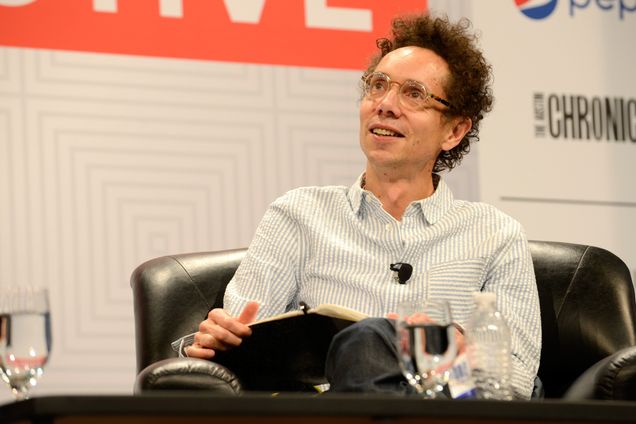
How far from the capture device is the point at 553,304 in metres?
2.85

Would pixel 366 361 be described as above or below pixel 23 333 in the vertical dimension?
below

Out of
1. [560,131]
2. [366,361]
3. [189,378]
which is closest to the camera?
[366,361]

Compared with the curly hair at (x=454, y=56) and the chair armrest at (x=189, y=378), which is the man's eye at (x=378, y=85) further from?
the chair armrest at (x=189, y=378)

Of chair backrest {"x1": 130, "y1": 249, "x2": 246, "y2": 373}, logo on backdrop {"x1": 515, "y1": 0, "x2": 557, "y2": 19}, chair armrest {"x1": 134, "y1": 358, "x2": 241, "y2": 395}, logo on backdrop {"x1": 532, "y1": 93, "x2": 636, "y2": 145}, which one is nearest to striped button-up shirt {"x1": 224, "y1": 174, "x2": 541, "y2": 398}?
chair backrest {"x1": 130, "y1": 249, "x2": 246, "y2": 373}

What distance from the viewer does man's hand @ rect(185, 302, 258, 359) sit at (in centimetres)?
234

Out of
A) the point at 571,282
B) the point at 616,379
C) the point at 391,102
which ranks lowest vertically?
the point at 616,379

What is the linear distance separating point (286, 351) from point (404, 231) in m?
0.49

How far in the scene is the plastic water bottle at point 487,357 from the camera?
188cm

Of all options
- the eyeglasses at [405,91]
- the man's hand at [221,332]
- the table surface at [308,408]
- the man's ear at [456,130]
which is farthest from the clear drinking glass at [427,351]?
the man's ear at [456,130]

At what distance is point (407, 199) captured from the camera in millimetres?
2807

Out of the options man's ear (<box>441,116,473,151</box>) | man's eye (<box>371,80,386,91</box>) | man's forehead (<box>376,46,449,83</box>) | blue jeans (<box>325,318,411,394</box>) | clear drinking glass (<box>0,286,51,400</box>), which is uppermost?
man's forehead (<box>376,46,449,83</box>)

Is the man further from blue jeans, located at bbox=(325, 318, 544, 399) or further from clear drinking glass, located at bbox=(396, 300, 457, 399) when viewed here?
clear drinking glass, located at bbox=(396, 300, 457, 399)

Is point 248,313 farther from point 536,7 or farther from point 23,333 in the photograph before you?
→ point 536,7

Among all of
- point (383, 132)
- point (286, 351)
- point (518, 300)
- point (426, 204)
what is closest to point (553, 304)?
point (518, 300)
